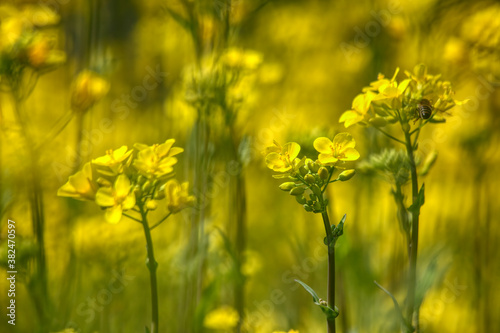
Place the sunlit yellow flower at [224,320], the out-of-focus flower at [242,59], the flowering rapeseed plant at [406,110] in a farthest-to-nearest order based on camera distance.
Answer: the out-of-focus flower at [242,59]
the sunlit yellow flower at [224,320]
the flowering rapeseed plant at [406,110]

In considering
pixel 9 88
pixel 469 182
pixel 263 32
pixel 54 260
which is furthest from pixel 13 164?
pixel 263 32

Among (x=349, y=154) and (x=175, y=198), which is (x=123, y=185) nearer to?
(x=175, y=198)

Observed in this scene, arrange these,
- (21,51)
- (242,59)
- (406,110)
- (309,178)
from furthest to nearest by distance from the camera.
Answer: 1. (242,59)
2. (21,51)
3. (406,110)
4. (309,178)

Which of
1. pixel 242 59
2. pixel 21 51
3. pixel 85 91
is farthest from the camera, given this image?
pixel 242 59

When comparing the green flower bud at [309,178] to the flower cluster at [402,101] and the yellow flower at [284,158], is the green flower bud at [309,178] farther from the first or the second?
the flower cluster at [402,101]

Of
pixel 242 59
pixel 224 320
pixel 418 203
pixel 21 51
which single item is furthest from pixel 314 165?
pixel 242 59

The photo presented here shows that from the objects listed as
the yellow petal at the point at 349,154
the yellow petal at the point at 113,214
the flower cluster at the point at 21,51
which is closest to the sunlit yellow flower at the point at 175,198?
the yellow petal at the point at 113,214

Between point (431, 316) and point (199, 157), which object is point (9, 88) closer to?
point (199, 157)
